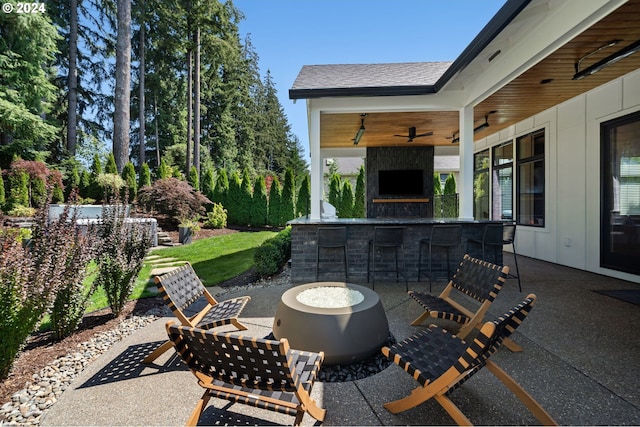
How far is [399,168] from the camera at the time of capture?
34.7 ft

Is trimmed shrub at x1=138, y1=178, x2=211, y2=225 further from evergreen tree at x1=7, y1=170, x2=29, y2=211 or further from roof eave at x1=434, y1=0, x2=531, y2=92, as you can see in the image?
roof eave at x1=434, y1=0, x2=531, y2=92

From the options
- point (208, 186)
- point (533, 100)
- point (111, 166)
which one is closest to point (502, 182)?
point (533, 100)

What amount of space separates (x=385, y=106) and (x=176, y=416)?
5502mm

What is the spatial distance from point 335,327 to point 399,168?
8.88 meters

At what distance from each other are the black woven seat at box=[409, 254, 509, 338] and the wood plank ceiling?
2.82m

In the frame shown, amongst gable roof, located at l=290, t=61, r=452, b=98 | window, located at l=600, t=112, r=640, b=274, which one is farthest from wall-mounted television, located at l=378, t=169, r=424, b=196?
window, located at l=600, t=112, r=640, b=274

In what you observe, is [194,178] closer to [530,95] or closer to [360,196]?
[360,196]

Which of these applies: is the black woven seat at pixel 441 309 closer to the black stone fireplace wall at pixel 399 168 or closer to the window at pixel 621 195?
the window at pixel 621 195

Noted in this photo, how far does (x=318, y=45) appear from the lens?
35.4 feet

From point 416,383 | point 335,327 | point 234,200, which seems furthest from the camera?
point 234,200

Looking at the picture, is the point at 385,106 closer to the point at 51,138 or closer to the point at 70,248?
the point at 70,248

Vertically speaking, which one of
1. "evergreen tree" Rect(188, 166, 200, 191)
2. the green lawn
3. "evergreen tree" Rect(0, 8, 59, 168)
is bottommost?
the green lawn

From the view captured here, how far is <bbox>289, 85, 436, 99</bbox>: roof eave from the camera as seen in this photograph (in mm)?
5246

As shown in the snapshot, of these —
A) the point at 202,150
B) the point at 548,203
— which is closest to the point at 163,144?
the point at 202,150
